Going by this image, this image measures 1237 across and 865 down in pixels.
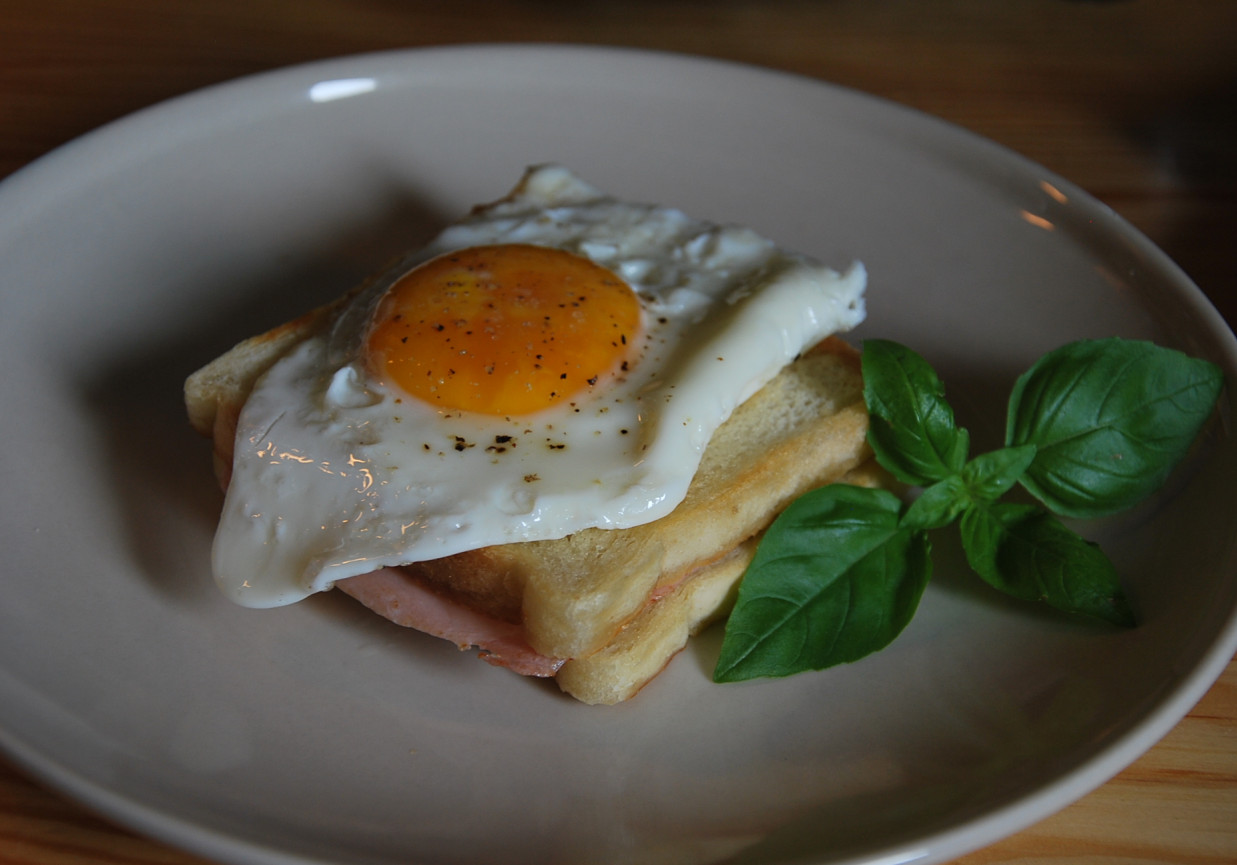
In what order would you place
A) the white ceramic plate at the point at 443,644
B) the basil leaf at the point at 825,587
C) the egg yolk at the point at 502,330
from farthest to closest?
1. the egg yolk at the point at 502,330
2. the basil leaf at the point at 825,587
3. the white ceramic plate at the point at 443,644

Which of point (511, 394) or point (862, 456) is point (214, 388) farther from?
point (862, 456)

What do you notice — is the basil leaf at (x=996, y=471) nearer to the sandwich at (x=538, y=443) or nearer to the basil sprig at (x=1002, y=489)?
the basil sprig at (x=1002, y=489)

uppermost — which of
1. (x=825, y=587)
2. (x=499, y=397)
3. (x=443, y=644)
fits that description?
(x=499, y=397)

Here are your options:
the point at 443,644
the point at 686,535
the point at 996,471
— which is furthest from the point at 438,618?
the point at 996,471

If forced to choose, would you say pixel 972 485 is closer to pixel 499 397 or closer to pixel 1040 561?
pixel 1040 561

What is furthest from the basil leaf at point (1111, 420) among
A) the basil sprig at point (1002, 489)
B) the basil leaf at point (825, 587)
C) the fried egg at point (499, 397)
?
the fried egg at point (499, 397)

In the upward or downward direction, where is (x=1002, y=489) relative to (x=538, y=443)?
downward

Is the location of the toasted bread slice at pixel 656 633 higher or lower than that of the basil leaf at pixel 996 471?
lower
